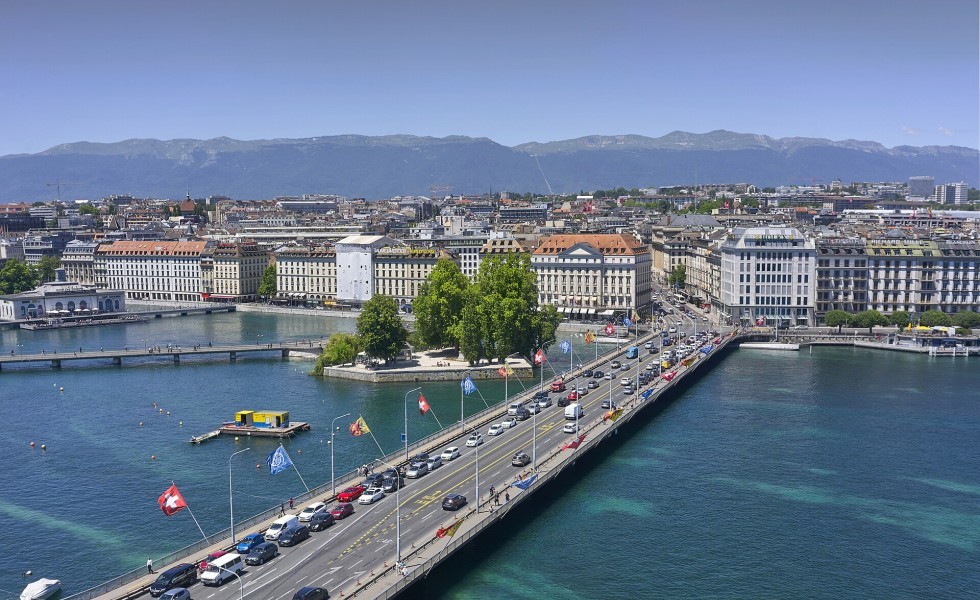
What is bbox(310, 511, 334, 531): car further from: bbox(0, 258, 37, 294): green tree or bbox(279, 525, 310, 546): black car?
bbox(0, 258, 37, 294): green tree

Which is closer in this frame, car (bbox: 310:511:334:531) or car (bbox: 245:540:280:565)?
car (bbox: 245:540:280:565)

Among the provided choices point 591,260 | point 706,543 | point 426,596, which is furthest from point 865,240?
point 426,596

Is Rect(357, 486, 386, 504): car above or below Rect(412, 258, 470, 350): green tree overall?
below

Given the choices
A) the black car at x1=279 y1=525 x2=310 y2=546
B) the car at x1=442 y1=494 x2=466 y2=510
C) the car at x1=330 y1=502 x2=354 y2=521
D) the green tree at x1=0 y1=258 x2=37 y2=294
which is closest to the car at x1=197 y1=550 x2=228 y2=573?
the black car at x1=279 y1=525 x2=310 y2=546

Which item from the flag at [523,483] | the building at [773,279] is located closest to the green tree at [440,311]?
the building at [773,279]

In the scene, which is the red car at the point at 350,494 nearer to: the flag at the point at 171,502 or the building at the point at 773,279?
the flag at the point at 171,502

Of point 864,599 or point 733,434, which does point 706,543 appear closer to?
point 864,599
